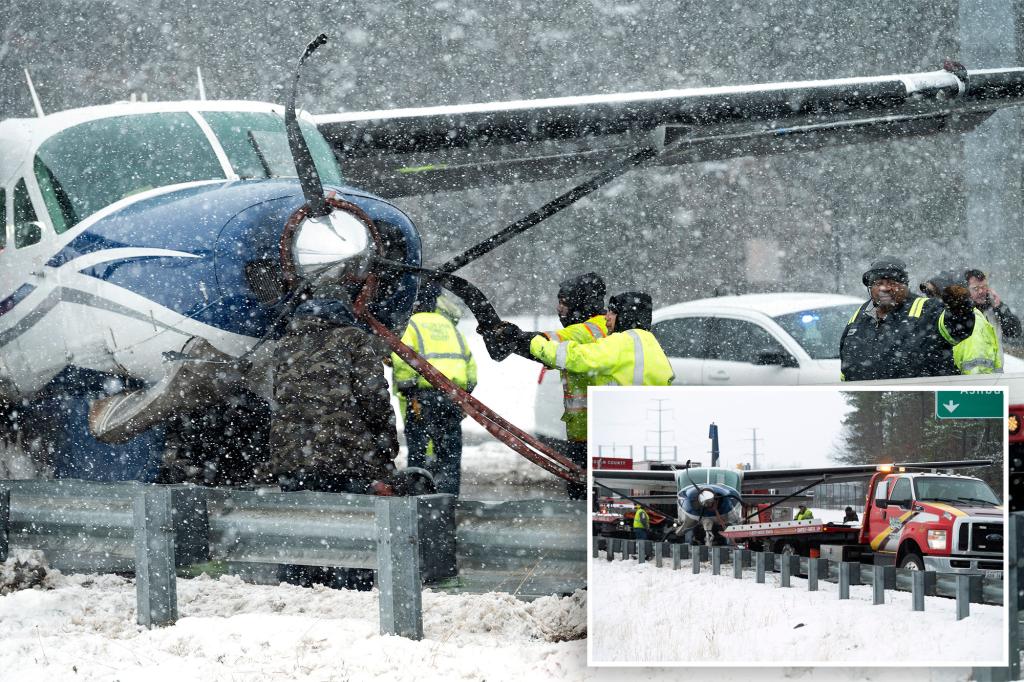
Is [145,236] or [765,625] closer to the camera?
[765,625]

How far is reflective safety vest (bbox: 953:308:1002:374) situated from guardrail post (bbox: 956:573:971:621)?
1991 millimetres

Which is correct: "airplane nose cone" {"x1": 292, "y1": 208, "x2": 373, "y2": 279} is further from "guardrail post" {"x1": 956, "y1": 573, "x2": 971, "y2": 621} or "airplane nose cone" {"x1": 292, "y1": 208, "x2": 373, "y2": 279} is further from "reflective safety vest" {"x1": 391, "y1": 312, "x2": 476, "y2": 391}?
"reflective safety vest" {"x1": 391, "y1": 312, "x2": 476, "y2": 391}

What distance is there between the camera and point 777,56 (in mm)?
22047

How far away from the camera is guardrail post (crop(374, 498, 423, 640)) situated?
370cm

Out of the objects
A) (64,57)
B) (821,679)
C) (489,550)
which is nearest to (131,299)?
(489,550)

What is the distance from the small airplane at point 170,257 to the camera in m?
4.76

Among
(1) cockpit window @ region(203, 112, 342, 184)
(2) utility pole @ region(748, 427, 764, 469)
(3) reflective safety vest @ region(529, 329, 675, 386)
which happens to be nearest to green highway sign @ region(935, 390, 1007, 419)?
(2) utility pole @ region(748, 427, 764, 469)

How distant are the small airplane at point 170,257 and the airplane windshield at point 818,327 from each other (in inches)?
76.5

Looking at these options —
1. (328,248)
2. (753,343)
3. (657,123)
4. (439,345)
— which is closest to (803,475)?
(328,248)

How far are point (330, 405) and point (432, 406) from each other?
103 inches

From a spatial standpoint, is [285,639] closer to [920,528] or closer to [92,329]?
[920,528]

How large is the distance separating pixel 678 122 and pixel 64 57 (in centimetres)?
1945

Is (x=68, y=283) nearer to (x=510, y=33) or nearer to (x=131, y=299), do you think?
(x=131, y=299)

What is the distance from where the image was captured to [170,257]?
5.00 metres
